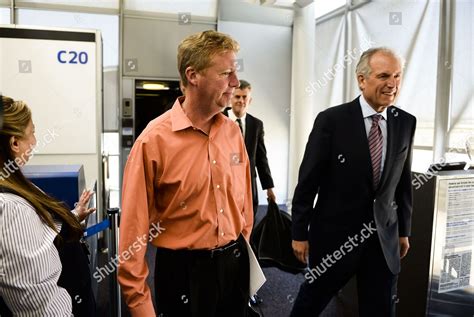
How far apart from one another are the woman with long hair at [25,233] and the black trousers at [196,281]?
303 millimetres

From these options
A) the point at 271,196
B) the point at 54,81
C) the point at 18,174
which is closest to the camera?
the point at 18,174

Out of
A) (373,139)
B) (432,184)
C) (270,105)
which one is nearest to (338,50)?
(270,105)

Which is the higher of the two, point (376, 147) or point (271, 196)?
point (376, 147)

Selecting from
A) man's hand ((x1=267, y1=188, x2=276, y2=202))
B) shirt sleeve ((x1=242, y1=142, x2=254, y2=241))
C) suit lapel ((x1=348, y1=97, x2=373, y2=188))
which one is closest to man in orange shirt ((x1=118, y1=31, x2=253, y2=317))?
shirt sleeve ((x1=242, y1=142, x2=254, y2=241))

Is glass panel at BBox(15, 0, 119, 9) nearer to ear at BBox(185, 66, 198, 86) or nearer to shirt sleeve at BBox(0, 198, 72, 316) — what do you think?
ear at BBox(185, 66, 198, 86)

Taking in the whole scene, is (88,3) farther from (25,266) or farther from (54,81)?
(25,266)

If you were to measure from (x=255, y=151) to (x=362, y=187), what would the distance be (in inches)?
53.7

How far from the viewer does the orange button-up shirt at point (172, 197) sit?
46.6 inches

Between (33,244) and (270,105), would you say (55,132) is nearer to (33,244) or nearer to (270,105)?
(33,244)

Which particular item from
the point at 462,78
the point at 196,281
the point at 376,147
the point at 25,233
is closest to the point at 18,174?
the point at 25,233

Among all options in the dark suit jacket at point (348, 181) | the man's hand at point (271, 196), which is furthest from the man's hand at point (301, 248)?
the man's hand at point (271, 196)

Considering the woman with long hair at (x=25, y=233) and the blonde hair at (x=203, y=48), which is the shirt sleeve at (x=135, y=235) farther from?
the blonde hair at (x=203, y=48)

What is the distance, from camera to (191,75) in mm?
1262

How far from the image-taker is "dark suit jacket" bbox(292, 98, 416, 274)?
5.74ft
